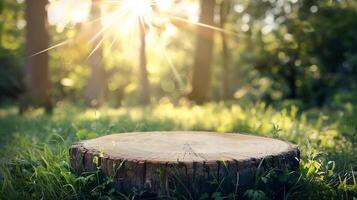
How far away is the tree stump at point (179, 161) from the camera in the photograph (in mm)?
3555

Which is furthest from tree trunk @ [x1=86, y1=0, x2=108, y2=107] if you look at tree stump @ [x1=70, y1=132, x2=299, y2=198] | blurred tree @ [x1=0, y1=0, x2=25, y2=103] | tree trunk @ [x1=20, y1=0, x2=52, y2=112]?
tree stump @ [x1=70, y1=132, x2=299, y2=198]

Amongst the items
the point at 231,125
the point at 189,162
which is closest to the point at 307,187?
the point at 189,162

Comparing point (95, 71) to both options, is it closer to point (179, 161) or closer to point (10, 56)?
point (10, 56)

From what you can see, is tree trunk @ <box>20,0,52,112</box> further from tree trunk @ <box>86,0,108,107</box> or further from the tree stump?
the tree stump

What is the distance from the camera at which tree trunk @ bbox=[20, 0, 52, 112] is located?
11500 millimetres

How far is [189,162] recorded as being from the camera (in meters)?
3.54

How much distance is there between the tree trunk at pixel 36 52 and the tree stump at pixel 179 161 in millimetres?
7685

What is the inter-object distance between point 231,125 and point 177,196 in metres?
3.62

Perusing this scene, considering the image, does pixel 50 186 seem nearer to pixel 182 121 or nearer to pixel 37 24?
pixel 182 121

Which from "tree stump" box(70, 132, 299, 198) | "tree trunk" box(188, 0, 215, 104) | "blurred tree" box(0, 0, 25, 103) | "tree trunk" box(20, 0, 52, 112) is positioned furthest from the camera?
"blurred tree" box(0, 0, 25, 103)

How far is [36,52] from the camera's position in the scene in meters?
11.5

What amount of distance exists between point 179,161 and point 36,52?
8951 mm

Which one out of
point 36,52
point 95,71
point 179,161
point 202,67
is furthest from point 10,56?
point 179,161

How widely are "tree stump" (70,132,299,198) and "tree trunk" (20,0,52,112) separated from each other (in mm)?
7685
